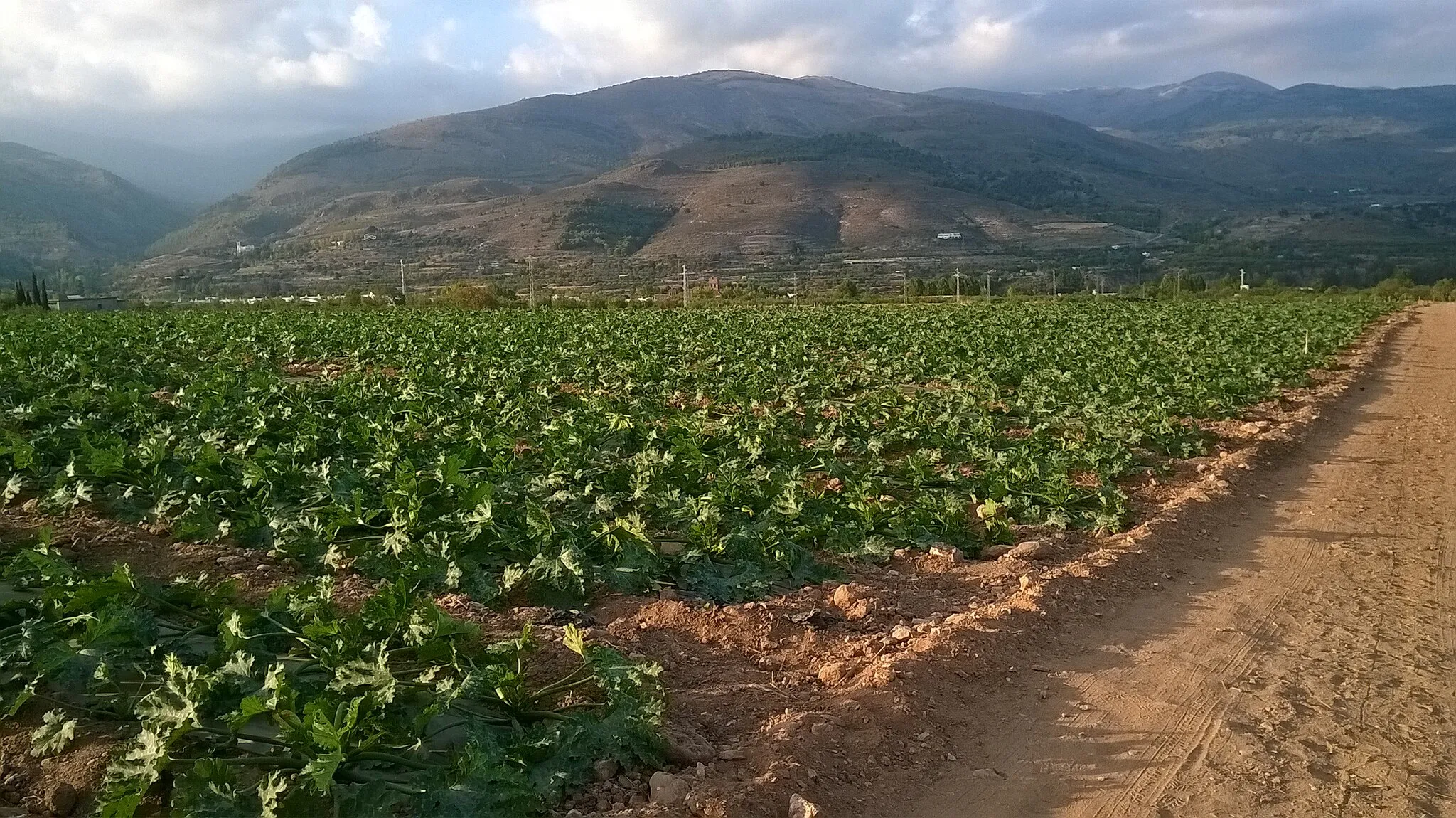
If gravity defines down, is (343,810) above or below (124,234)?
below

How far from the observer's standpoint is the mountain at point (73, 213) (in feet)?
427

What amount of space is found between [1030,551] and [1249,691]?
2.54 metres

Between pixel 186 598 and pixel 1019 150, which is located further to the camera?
pixel 1019 150

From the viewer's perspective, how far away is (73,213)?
151875mm

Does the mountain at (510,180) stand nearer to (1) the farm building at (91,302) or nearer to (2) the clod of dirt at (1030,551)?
(1) the farm building at (91,302)

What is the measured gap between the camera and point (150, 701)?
4.23m

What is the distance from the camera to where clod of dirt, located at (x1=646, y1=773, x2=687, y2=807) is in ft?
13.4

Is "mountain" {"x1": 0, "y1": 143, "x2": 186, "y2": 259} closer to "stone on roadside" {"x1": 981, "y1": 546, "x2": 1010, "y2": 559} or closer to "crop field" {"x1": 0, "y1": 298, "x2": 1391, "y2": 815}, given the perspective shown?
"crop field" {"x1": 0, "y1": 298, "x2": 1391, "y2": 815}

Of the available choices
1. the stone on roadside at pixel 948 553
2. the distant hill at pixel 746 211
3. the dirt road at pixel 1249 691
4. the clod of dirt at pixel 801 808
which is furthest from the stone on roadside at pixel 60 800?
the distant hill at pixel 746 211

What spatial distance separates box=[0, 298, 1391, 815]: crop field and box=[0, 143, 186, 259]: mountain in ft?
441

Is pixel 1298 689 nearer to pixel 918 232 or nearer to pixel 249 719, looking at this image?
pixel 249 719

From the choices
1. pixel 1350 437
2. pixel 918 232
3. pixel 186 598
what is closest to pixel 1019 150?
pixel 918 232

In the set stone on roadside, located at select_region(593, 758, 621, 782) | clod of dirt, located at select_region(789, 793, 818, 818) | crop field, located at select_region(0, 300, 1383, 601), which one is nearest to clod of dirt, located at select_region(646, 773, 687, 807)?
stone on roadside, located at select_region(593, 758, 621, 782)

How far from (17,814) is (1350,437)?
15696mm
